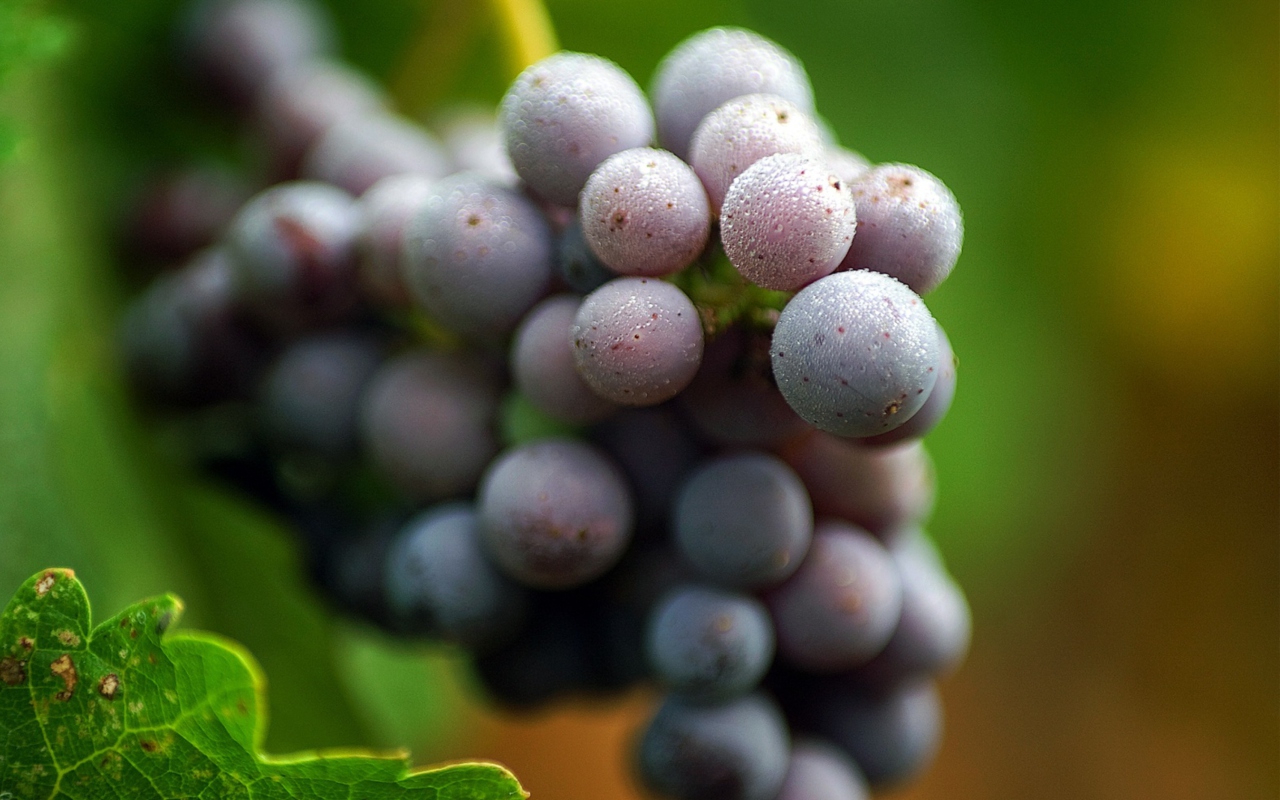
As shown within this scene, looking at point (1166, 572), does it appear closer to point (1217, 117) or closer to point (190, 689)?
point (1217, 117)

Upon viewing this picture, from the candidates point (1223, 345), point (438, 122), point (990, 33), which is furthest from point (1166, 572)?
point (438, 122)

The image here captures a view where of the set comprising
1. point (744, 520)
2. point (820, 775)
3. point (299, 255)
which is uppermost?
point (299, 255)

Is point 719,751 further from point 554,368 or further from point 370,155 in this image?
point 370,155

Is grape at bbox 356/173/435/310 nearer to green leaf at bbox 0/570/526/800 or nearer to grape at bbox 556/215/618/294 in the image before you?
grape at bbox 556/215/618/294

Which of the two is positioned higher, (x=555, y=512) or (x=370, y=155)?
(x=370, y=155)

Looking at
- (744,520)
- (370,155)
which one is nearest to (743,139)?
(744,520)

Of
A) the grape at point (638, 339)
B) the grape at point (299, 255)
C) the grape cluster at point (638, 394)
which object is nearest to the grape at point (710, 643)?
the grape cluster at point (638, 394)

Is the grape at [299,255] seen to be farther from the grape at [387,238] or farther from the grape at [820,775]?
the grape at [820,775]
